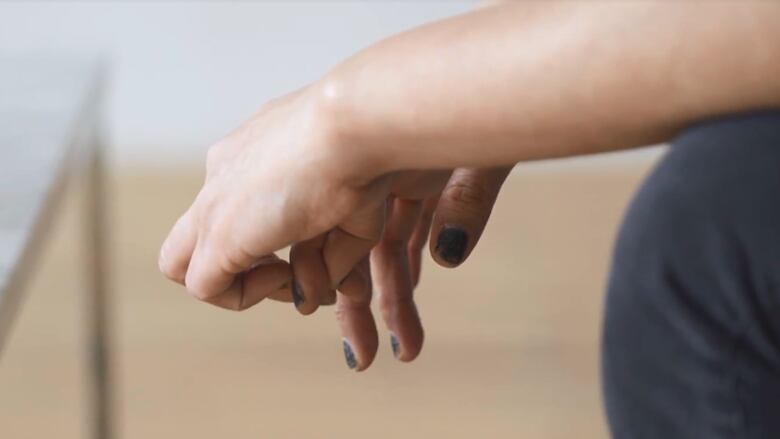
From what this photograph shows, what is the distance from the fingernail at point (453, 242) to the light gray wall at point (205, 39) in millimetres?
1648

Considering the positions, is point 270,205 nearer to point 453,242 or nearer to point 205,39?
point 453,242

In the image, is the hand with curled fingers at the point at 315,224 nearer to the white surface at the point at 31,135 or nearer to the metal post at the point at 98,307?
the white surface at the point at 31,135

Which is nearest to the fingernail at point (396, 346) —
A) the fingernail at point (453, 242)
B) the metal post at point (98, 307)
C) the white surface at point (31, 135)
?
the fingernail at point (453, 242)

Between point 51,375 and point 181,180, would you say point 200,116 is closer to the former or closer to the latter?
point 181,180

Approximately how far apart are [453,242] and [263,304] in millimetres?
1305

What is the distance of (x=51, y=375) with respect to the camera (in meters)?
1.72

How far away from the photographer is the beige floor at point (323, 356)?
1.60m

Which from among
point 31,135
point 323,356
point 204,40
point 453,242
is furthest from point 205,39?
point 453,242

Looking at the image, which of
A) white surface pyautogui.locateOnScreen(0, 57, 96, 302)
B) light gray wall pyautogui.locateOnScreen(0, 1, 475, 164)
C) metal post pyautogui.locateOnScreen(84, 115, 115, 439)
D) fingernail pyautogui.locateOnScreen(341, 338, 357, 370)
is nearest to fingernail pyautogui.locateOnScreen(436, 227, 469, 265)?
fingernail pyautogui.locateOnScreen(341, 338, 357, 370)

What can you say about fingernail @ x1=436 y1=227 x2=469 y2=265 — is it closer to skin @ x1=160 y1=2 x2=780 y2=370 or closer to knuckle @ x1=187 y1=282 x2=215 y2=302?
skin @ x1=160 y1=2 x2=780 y2=370

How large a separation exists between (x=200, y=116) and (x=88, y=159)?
4.12ft

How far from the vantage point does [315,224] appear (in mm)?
545

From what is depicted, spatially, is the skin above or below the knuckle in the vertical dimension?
above

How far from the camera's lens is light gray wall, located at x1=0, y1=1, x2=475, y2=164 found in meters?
2.28
